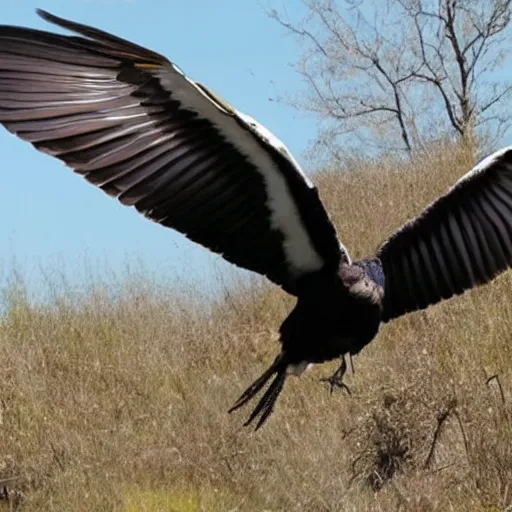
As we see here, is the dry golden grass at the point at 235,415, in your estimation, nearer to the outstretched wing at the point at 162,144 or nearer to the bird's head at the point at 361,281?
the bird's head at the point at 361,281

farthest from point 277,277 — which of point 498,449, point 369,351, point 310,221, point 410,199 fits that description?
point 410,199

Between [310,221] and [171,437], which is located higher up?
[310,221]

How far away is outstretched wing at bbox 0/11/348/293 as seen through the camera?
101 inches

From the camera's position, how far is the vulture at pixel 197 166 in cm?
258

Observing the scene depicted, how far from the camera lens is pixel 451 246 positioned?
3986mm

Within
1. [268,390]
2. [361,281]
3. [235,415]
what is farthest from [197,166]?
[235,415]

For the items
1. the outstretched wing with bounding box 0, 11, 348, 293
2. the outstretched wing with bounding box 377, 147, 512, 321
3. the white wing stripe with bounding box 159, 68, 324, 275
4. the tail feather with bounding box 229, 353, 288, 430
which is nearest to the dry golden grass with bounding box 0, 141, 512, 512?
the outstretched wing with bounding box 377, 147, 512, 321

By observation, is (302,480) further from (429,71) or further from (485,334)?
(429,71)

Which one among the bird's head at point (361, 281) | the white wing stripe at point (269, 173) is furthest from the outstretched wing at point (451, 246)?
the white wing stripe at point (269, 173)

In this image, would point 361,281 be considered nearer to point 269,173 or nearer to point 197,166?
point 269,173

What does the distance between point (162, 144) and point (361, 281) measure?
2.50 ft

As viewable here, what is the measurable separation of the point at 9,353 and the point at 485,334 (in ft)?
11.0

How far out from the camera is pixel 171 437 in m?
6.27

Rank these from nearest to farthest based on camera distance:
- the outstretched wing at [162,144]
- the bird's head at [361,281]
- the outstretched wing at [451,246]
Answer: the outstretched wing at [162,144]
the bird's head at [361,281]
the outstretched wing at [451,246]
